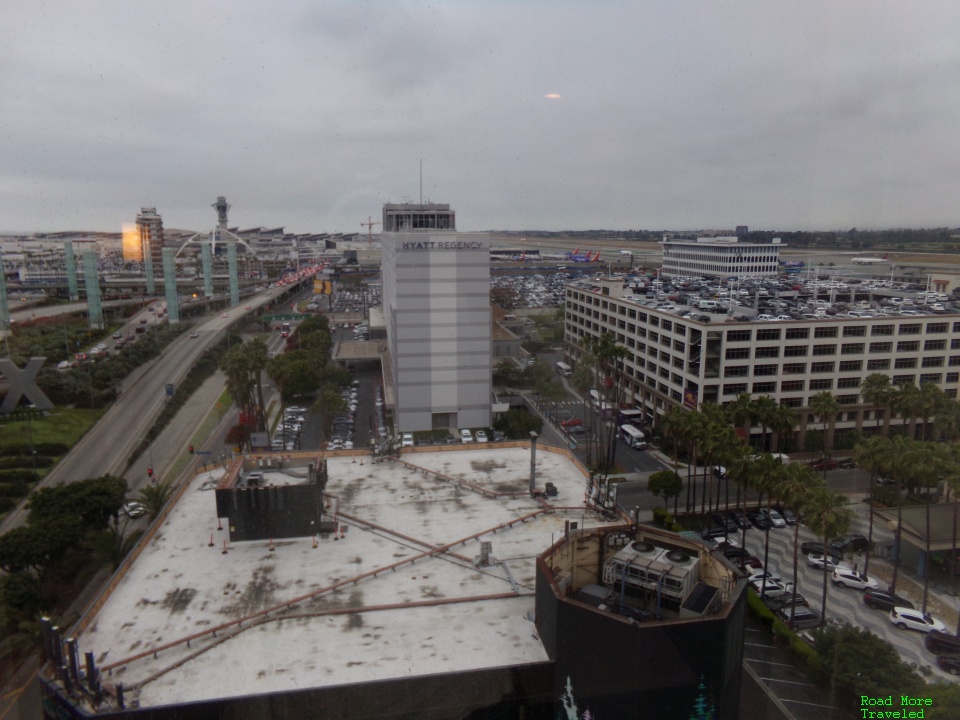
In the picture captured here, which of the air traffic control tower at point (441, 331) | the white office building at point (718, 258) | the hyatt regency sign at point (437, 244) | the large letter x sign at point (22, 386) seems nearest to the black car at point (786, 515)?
the air traffic control tower at point (441, 331)

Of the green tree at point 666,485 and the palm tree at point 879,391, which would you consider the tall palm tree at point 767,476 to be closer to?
the green tree at point 666,485

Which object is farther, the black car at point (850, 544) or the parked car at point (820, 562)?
the black car at point (850, 544)

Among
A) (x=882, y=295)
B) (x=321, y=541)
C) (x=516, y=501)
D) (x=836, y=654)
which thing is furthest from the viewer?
(x=882, y=295)

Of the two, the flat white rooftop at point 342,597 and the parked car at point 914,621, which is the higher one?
the flat white rooftop at point 342,597

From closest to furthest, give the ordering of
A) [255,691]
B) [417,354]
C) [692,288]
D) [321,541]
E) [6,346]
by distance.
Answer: [255,691], [321,541], [6,346], [417,354], [692,288]

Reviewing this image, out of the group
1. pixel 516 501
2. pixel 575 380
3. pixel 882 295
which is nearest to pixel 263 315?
pixel 575 380

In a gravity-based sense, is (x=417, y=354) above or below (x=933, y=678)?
above

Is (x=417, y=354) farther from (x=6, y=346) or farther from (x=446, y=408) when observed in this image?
(x=6, y=346)
